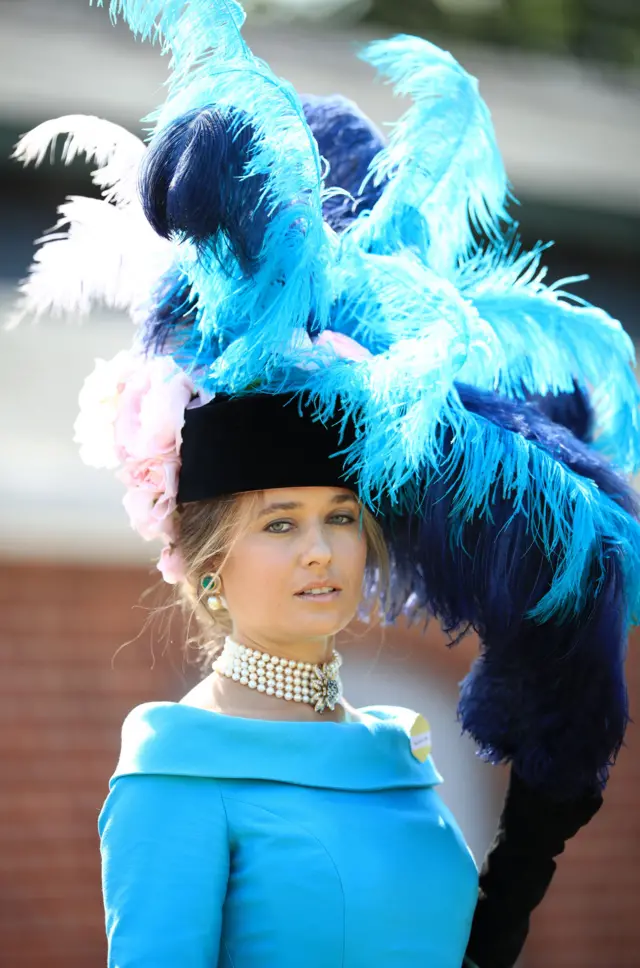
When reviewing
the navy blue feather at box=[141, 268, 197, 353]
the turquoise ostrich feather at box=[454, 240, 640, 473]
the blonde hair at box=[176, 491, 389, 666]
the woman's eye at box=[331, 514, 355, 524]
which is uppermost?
the turquoise ostrich feather at box=[454, 240, 640, 473]

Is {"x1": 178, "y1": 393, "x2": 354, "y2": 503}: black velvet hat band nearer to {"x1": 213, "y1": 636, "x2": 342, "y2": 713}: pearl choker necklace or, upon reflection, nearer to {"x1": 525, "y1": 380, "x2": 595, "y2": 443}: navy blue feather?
{"x1": 213, "y1": 636, "x2": 342, "y2": 713}: pearl choker necklace

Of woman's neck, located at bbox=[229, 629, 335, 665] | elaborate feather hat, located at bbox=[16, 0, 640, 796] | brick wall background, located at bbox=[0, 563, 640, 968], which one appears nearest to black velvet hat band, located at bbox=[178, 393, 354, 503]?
elaborate feather hat, located at bbox=[16, 0, 640, 796]

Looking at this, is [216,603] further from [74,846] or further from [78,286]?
[74,846]

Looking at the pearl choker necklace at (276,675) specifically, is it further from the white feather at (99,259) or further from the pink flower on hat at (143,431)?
the white feather at (99,259)

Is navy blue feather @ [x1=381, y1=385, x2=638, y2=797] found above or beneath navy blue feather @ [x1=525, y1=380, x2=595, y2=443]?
beneath

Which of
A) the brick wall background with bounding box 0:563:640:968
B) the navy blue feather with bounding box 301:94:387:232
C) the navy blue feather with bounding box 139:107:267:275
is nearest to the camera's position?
the navy blue feather with bounding box 139:107:267:275

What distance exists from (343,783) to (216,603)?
0.36 meters

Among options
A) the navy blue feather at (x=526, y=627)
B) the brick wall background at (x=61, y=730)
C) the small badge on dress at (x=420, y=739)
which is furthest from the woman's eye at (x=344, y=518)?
the brick wall background at (x=61, y=730)

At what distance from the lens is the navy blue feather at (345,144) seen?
206 cm

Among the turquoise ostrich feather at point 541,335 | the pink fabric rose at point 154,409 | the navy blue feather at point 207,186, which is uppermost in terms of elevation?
the navy blue feather at point 207,186

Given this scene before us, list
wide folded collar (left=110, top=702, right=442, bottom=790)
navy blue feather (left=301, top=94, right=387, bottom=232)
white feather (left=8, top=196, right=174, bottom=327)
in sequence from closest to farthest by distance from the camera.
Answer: wide folded collar (left=110, top=702, right=442, bottom=790), white feather (left=8, top=196, right=174, bottom=327), navy blue feather (left=301, top=94, right=387, bottom=232)

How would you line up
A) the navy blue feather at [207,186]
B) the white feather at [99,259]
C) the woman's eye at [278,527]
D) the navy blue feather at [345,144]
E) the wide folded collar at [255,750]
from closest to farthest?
the navy blue feather at [207,186], the wide folded collar at [255,750], the woman's eye at [278,527], the white feather at [99,259], the navy blue feather at [345,144]

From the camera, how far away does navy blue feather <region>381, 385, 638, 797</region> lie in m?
1.82

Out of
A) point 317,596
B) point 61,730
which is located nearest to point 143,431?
point 317,596
